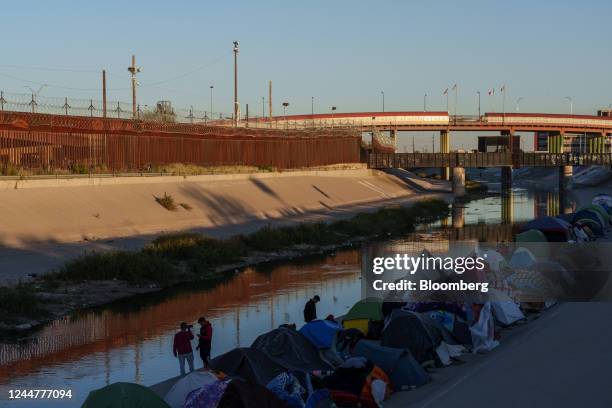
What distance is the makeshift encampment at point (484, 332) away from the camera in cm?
2148

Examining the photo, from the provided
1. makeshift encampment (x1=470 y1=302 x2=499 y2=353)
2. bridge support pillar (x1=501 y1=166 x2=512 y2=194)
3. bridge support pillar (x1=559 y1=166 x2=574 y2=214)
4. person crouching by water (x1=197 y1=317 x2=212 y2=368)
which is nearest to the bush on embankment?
person crouching by water (x1=197 y1=317 x2=212 y2=368)

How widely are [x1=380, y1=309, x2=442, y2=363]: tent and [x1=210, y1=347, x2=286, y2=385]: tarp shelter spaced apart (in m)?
3.18

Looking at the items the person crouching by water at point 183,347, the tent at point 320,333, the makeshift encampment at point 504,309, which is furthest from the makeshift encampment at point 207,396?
the makeshift encampment at point 504,309

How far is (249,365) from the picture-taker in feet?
56.4

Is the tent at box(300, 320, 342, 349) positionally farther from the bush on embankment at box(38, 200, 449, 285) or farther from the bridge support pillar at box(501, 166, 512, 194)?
the bridge support pillar at box(501, 166, 512, 194)

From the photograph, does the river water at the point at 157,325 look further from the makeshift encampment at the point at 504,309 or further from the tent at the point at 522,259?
the makeshift encampment at the point at 504,309

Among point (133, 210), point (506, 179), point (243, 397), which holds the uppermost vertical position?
point (506, 179)

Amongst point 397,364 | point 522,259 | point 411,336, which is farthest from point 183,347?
point 522,259

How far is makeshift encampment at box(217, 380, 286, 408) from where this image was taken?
1419 cm

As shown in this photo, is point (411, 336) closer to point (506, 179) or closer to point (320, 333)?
point (320, 333)

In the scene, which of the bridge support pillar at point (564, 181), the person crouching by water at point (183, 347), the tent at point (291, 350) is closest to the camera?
the tent at point (291, 350)

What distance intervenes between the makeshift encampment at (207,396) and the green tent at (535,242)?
21804 millimetres

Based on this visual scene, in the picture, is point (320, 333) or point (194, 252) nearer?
point (320, 333)

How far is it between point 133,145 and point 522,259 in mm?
38926
